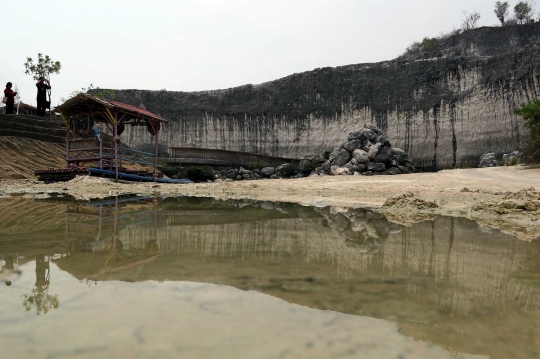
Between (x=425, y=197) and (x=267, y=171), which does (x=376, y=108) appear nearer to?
(x=267, y=171)

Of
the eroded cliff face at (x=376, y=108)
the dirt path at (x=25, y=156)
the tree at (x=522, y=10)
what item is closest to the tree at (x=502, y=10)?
Result: the tree at (x=522, y=10)

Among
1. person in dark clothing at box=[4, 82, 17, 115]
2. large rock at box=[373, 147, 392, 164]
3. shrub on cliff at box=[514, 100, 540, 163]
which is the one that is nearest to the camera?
shrub on cliff at box=[514, 100, 540, 163]

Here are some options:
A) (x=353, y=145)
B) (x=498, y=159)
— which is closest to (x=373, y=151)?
(x=353, y=145)

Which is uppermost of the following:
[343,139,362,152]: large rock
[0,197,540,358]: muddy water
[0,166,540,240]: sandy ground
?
[343,139,362,152]: large rock

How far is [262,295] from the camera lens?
1.83 metres

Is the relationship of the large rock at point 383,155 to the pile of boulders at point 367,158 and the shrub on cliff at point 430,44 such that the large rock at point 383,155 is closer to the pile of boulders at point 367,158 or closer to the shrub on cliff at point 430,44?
the pile of boulders at point 367,158

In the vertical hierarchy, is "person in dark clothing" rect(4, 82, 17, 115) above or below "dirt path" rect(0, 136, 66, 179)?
above

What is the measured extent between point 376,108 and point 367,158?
249 inches

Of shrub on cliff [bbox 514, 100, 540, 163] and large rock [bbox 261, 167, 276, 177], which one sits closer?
shrub on cliff [bbox 514, 100, 540, 163]

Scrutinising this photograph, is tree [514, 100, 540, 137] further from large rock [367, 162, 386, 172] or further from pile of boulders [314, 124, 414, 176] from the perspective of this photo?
large rock [367, 162, 386, 172]

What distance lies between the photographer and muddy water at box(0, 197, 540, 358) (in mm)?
1300

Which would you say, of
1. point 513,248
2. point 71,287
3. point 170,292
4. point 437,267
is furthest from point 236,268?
point 513,248

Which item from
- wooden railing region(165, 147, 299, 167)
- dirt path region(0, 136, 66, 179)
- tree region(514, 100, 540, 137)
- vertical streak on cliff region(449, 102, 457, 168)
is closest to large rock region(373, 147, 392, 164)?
vertical streak on cliff region(449, 102, 457, 168)

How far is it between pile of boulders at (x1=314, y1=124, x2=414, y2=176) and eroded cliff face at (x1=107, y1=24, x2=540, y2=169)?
3.52 meters
